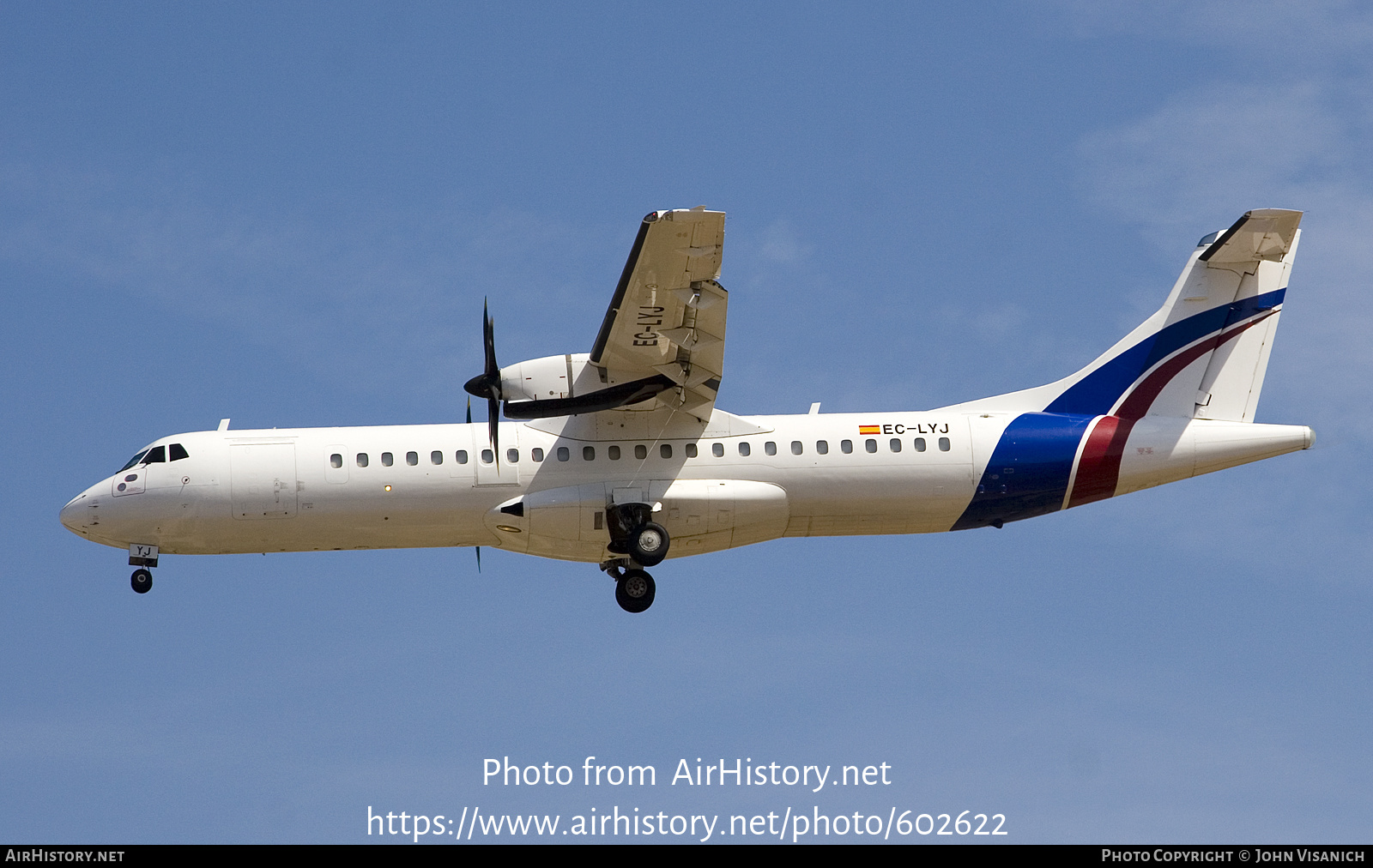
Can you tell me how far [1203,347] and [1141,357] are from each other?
3.60ft

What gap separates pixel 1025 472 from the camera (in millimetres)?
26984

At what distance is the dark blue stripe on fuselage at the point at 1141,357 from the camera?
2808 cm

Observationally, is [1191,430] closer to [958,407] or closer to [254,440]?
[958,407]

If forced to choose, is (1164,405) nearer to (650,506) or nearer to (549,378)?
(650,506)

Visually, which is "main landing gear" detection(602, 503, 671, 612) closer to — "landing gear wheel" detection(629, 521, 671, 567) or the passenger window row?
"landing gear wheel" detection(629, 521, 671, 567)

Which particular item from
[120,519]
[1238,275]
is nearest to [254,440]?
[120,519]

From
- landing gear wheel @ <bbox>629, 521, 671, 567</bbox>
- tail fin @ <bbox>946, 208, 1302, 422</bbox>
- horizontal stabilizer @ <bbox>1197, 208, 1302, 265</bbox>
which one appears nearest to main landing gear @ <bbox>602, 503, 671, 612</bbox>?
landing gear wheel @ <bbox>629, 521, 671, 567</bbox>

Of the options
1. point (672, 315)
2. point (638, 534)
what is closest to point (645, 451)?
point (638, 534)

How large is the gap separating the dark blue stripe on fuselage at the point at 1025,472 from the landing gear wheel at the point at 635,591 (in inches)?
206

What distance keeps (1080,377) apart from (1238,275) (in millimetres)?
3450

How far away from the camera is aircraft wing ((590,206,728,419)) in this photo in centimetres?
2347

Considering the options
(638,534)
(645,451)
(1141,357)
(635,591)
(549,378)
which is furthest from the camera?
(1141,357)

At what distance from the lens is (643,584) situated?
27.5 m
